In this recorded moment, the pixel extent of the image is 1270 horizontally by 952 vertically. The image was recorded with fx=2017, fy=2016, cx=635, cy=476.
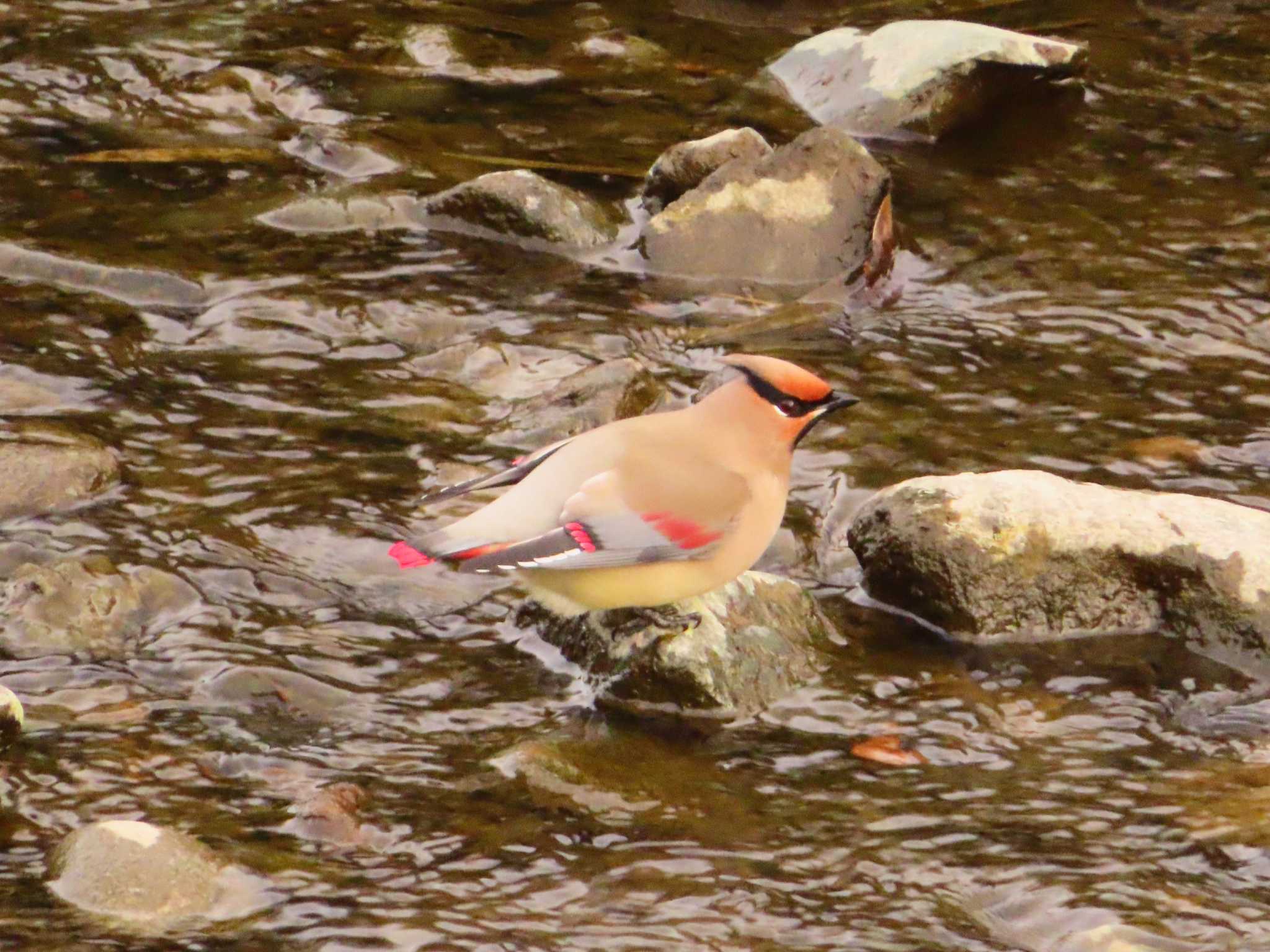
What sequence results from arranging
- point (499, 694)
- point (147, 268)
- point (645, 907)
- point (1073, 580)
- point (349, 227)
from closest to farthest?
point (645, 907), point (499, 694), point (1073, 580), point (147, 268), point (349, 227)

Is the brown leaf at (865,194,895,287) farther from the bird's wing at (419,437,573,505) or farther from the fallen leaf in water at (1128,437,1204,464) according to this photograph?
the bird's wing at (419,437,573,505)

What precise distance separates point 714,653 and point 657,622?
188mm

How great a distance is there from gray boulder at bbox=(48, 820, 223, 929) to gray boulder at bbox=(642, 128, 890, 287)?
14.1ft

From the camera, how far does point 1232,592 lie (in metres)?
5.82

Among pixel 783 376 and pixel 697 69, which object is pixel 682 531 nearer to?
pixel 783 376

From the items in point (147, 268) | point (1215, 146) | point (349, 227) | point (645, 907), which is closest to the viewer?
point (645, 907)

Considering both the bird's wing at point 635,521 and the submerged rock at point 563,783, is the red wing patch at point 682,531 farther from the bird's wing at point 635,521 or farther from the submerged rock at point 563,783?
the submerged rock at point 563,783

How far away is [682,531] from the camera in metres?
5.39

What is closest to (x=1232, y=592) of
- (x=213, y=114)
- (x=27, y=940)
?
(x=27, y=940)

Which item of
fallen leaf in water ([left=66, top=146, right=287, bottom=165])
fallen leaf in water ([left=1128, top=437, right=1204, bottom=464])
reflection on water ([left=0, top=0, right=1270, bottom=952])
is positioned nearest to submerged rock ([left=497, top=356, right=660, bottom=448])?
reflection on water ([left=0, top=0, right=1270, bottom=952])

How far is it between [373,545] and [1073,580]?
212 centimetres

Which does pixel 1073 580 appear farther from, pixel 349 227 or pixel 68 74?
pixel 68 74

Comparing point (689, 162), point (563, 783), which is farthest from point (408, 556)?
point (689, 162)

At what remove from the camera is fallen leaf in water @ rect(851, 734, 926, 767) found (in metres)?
5.29
